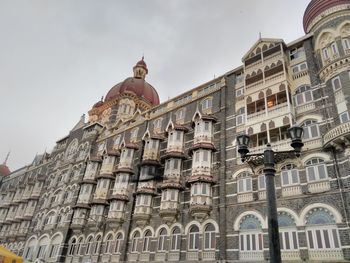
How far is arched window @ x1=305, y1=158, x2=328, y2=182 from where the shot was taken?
19500 mm

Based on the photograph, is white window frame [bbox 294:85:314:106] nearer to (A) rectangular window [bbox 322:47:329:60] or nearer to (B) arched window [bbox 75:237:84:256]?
(A) rectangular window [bbox 322:47:329:60]

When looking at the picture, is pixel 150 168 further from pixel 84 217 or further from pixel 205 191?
pixel 84 217

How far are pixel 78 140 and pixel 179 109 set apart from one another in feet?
68.6

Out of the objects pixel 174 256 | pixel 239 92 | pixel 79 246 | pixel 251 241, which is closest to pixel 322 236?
pixel 251 241

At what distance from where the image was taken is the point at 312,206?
1898 cm

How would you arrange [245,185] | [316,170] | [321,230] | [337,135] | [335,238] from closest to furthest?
[335,238]
[321,230]
[337,135]
[316,170]
[245,185]

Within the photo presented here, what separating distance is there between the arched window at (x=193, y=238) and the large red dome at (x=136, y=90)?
116 ft

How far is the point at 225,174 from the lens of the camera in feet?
81.5

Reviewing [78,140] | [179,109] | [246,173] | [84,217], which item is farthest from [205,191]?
[78,140]

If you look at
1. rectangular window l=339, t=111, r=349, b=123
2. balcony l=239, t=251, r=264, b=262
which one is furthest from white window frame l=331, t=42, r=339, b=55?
balcony l=239, t=251, r=264, b=262

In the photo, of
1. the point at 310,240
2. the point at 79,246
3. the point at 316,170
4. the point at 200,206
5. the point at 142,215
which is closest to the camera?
the point at 310,240

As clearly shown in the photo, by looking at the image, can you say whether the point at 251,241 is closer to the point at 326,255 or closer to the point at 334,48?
the point at 326,255

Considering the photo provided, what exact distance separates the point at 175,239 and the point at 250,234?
7.24m

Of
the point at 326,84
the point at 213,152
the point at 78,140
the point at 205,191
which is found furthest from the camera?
the point at 78,140
